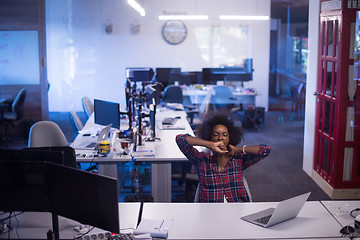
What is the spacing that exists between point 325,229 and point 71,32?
7173 millimetres

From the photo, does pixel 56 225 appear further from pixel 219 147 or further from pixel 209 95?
pixel 209 95

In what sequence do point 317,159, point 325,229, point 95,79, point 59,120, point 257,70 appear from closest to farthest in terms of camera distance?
point 325,229
point 317,159
point 59,120
point 95,79
point 257,70

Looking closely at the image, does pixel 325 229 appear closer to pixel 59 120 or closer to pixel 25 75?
pixel 59 120

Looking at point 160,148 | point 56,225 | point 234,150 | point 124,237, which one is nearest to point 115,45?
point 160,148

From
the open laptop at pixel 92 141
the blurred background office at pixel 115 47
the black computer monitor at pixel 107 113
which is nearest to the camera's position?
the open laptop at pixel 92 141

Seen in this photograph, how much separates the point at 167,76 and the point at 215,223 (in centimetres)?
742

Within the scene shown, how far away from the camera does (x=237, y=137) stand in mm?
3717

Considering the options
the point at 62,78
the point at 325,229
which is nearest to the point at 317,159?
the point at 325,229

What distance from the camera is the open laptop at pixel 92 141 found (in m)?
4.96

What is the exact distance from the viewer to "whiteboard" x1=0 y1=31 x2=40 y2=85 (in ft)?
25.7

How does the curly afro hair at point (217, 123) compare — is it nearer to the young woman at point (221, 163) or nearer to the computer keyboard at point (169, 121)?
the young woman at point (221, 163)

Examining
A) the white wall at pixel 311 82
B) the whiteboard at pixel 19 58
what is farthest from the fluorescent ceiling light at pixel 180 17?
the white wall at pixel 311 82

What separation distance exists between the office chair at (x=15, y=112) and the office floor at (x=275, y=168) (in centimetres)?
43

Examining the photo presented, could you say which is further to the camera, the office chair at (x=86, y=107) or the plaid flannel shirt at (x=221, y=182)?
the office chair at (x=86, y=107)
